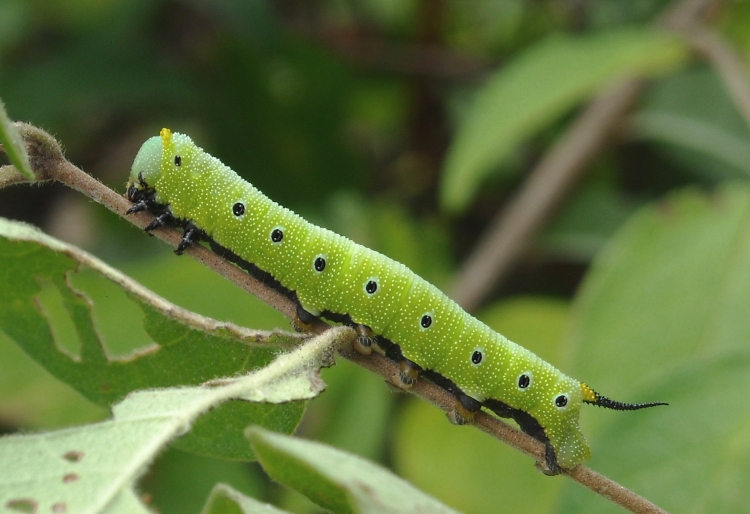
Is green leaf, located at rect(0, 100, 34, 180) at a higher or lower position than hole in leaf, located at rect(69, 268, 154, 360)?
lower

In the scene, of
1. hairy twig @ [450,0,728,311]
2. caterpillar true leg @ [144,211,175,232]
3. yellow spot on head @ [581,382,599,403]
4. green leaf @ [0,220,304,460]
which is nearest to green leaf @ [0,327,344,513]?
green leaf @ [0,220,304,460]

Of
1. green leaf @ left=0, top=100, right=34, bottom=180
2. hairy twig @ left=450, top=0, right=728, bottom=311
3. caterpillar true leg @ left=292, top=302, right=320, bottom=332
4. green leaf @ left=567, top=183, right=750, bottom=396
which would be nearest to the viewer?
green leaf @ left=0, top=100, right=34, bottom=180

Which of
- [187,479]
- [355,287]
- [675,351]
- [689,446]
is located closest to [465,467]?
[675,351]

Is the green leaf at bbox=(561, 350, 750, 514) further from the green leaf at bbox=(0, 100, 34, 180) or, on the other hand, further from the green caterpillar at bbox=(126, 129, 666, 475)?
the green leaf at bbox=(0, 100, 34, 180)

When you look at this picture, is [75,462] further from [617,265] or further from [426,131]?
[426,131]

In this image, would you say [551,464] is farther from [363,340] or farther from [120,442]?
[120,442]

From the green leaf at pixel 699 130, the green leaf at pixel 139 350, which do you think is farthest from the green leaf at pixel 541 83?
the green leaf at pixel 139 350
